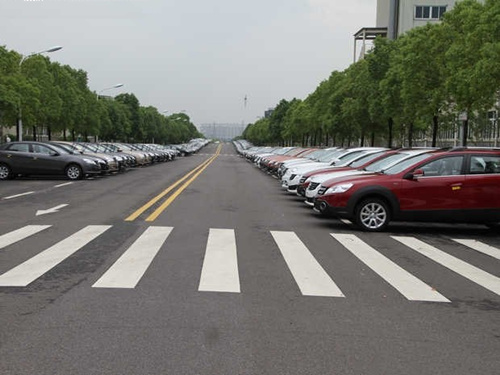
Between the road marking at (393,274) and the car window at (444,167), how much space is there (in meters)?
2.26

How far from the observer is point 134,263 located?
7602 millimetres

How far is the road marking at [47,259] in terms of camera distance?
664 centimetres

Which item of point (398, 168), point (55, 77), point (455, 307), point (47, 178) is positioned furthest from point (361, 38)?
point (455, 307)

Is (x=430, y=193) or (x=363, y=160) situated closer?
(x=430, y=193)

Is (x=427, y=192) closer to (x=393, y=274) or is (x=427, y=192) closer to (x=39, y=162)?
(x=393, y=274)

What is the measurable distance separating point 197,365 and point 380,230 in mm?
7619

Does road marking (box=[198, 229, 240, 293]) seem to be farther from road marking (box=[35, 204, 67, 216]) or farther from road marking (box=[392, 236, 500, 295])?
road marking (box=[35, 204, 67, 216])

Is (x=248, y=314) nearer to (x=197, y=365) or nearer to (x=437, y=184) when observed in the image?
(x=197, y=365)

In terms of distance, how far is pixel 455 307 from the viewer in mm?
6070

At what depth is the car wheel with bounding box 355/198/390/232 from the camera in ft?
36.6

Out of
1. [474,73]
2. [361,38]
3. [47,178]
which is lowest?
[47,178]

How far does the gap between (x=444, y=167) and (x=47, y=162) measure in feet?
A: 54.8

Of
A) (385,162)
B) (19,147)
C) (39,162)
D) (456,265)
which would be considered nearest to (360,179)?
(385,162)

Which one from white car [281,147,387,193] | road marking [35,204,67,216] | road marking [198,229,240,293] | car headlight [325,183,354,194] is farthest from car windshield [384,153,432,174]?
road marking [35,204,67,216]
